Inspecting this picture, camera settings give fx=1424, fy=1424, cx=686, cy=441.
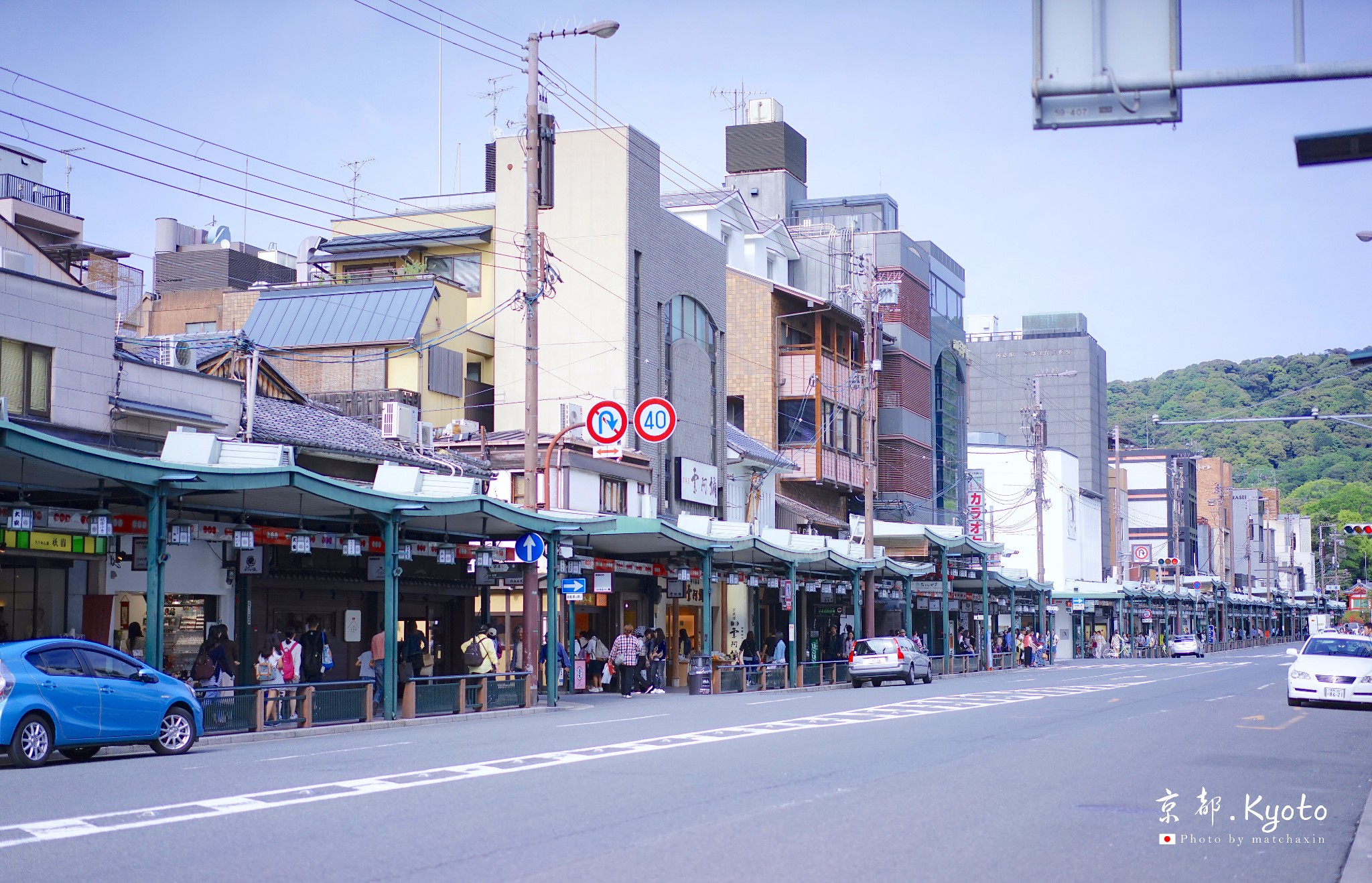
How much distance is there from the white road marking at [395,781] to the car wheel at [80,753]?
19.4 feet

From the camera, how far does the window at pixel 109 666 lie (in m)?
18.4

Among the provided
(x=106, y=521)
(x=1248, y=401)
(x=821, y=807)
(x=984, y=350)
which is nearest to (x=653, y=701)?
(x=106, y=521)

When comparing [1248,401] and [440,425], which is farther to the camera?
[1248,401]

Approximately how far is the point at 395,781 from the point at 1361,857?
29.5ft

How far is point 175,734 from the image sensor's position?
64.7ft

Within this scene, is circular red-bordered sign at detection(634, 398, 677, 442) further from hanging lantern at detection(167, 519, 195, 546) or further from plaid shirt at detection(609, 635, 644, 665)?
hanging lantern at detection(167, 519, 195, 546)

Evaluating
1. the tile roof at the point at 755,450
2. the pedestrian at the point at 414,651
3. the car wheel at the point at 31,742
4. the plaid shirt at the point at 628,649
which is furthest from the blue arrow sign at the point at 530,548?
the tile roof at the point at 755,450

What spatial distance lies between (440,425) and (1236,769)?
32109 millimetres

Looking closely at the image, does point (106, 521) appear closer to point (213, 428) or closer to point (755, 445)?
point (213, 428)

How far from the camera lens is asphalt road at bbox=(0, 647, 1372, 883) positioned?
10000 millimetres

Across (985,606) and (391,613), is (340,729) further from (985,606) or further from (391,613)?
(985,606)

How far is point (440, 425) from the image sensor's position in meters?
45.1

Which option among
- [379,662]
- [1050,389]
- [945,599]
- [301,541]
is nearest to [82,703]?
[301,541]

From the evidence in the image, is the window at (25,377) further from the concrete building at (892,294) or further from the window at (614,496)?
the concrete building at (892,294)
